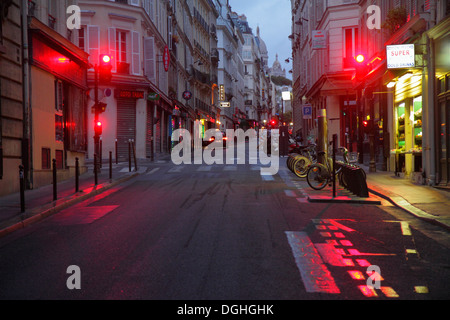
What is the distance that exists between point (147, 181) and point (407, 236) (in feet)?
33.3

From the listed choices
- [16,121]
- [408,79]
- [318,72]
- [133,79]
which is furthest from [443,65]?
[318,72]

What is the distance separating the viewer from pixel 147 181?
15.7 m

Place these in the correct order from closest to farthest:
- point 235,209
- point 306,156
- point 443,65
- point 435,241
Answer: point 435,241, point 235,209, point 443,65, point 306,156

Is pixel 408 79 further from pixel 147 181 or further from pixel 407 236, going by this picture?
pixel 407 236

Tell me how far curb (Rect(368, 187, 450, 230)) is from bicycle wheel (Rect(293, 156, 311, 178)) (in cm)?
395

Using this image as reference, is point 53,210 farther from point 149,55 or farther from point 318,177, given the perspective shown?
point 149,55

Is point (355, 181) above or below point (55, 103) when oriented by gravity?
below

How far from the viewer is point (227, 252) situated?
578cm

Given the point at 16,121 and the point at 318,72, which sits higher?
the point at 318,72

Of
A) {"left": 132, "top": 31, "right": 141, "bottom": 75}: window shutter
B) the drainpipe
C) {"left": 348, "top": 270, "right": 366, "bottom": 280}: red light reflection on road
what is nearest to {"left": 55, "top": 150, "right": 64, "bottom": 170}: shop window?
the drainpipe

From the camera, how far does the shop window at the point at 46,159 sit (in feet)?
48.2

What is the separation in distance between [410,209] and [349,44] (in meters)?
24.0

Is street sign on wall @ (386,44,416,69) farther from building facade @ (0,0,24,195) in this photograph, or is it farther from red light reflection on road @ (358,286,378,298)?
red light reflection on road @ (358,286,378,298)

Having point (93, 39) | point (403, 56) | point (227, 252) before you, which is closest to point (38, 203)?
point (227, 252)
